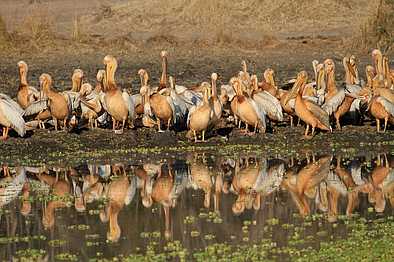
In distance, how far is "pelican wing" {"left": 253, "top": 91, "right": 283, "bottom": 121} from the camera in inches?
628

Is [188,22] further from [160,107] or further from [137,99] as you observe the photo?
[160,107]

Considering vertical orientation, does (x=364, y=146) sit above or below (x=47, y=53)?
below

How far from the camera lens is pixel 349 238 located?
9.92 metres

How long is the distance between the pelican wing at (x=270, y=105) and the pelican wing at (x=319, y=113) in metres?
0.50

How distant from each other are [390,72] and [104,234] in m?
9.05

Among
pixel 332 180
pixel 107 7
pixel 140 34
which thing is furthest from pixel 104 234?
pixel 107 7

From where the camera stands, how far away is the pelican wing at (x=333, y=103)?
1591 centimetres

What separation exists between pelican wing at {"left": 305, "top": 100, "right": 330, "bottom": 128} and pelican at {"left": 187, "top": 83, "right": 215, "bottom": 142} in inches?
49.7

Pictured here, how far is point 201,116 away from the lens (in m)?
15.1

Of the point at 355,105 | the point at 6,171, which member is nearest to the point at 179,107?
the point at 355,105

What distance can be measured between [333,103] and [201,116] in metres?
1.95

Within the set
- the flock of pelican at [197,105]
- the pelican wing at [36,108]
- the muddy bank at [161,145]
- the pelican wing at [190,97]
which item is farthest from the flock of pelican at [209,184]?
the pelican wing at [36,108]

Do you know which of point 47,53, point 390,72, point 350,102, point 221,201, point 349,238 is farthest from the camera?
point 47,53

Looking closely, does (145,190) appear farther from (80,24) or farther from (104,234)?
(80,24)
